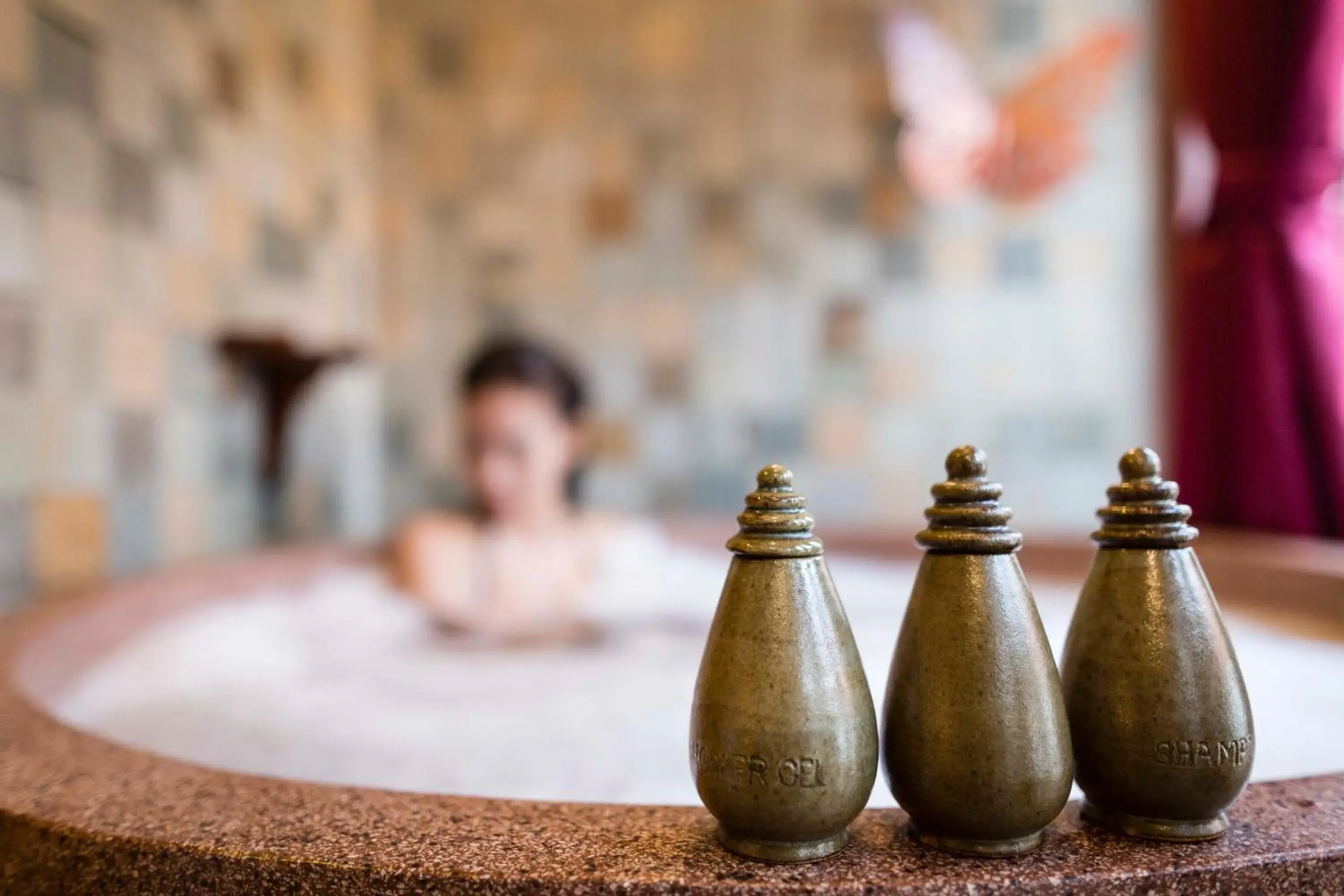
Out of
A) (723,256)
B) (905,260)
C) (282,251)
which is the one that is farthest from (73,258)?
(905,260)

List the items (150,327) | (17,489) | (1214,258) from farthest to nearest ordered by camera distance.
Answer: (1214,258), (150,327), (17,489)

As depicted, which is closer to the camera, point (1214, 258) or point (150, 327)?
point (150, 327)

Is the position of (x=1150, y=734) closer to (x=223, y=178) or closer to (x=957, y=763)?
(x=957, y=763)

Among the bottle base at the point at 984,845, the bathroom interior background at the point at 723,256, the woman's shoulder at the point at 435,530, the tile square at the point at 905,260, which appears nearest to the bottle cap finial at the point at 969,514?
the bottle base at the point at 984,845

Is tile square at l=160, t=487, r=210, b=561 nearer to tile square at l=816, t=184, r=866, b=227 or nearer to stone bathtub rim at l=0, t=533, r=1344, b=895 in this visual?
stone bathtub rim at l=0, t=533, r=1344, b=895

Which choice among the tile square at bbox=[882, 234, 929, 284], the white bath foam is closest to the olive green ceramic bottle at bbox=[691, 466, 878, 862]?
the white bath foam

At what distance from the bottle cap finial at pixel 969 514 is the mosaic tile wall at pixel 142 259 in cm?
153

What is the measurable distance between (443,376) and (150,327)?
4.45ft

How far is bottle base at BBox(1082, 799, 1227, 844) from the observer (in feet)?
2.04

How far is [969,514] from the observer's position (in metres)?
0.63

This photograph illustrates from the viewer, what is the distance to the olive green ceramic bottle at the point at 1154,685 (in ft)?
2.03

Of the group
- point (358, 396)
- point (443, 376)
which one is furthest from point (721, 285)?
point (358, 396)

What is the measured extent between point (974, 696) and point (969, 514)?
0.36 feet

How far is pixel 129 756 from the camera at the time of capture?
800 millimetres
